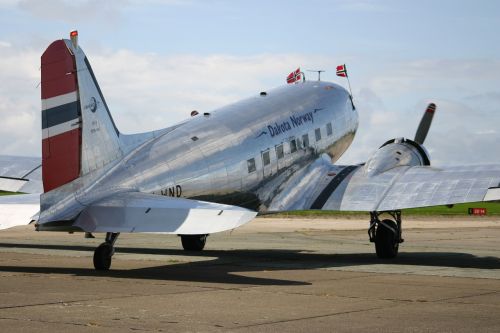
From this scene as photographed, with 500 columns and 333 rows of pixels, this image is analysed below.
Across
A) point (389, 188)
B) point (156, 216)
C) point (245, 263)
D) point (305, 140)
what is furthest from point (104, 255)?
point (305, 140)

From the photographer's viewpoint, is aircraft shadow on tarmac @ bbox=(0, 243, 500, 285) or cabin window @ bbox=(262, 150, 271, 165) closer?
aircraft shadow on tarmac @ bbox=(0, 243, 500, 285)

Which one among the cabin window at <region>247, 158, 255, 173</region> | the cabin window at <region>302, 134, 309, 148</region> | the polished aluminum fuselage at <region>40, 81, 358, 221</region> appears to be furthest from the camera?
the cabin window at <region>302, 134, 309, 148</region>

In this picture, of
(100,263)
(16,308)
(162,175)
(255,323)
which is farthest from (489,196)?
(16,308)

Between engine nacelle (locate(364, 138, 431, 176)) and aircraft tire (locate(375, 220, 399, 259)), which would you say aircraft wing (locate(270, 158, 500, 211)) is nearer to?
engine nacelle (locate(364, 138, 431, 176))

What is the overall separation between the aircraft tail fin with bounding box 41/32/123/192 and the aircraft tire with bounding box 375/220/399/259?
924 cm

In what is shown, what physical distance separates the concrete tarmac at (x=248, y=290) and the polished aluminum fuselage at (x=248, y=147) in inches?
75.9

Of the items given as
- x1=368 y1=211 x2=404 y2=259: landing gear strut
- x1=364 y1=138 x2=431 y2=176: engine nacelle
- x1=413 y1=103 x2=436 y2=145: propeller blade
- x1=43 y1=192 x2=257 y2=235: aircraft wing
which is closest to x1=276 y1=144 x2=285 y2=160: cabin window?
x1=364 y1=138 x2=431 y2=176: engine nacelle

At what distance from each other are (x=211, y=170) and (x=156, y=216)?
5309 mm

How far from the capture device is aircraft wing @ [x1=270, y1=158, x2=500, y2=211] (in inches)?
868

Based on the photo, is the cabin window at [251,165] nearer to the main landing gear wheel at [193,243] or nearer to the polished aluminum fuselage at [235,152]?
the polished aluminum fuselage at [235,152]

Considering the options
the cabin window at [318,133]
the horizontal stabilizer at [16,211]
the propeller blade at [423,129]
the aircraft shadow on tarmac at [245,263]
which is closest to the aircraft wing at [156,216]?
the horizontal stabilizer at [16,211]

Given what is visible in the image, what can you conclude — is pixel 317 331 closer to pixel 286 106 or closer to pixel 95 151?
pixel 95 151

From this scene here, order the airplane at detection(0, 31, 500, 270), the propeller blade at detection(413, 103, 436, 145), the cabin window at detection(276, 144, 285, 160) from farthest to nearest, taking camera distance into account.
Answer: the propeller blade at detection(413, 103, 436, 145) < the cabin window at detection(276, 144, 285, 160) < the airplane at detection(0, 31, 500, 270)

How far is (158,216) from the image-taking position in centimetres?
1612
